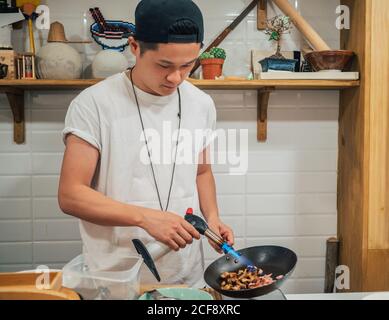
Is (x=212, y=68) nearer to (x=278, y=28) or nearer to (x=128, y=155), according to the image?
(x=278, y=28)

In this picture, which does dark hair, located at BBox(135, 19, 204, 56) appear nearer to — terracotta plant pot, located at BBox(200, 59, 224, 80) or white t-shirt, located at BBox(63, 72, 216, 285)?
white t-shirt, located at BBox(63, 72, 216, 285)

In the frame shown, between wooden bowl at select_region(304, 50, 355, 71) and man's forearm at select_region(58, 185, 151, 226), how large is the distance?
662 millimetres

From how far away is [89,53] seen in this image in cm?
108

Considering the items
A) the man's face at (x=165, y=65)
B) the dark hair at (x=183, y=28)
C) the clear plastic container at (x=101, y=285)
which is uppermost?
the dark hair at (x=183, y=28)

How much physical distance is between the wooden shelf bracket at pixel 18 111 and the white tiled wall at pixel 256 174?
0.06ft

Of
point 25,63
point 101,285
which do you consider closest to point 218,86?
point 25,63

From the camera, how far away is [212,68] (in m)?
1.15

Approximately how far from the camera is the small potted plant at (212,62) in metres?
1.13

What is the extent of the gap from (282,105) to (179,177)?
471mm

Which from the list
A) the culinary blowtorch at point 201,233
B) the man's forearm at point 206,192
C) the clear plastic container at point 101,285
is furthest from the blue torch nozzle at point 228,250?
the man's forearm at point 206,192

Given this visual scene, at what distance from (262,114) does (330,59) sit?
0.23 meters

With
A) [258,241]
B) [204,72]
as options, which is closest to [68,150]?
[204,72]

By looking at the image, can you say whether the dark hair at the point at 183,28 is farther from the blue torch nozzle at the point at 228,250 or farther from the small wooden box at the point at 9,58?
the small wooden box at the point at 9,58

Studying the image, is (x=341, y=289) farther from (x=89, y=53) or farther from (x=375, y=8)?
(x=89, y=53)
